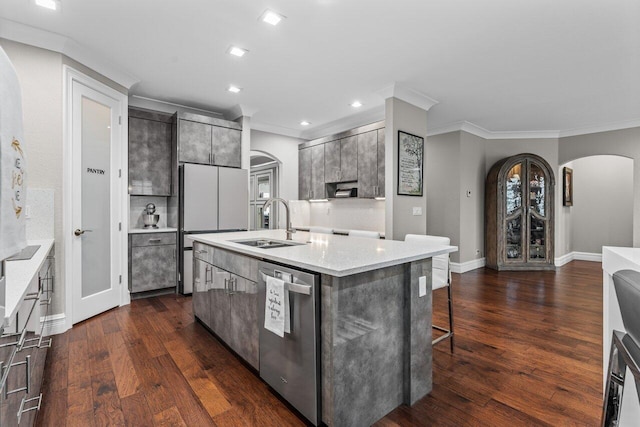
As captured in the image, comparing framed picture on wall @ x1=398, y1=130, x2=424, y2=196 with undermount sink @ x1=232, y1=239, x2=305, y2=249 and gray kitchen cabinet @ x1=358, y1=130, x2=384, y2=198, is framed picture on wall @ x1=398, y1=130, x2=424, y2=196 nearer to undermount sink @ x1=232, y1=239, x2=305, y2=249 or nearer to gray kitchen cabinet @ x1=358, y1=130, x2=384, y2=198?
gray kitchen cabinet @ x1=358, y1=130, x2=384, y2=198

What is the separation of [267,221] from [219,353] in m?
5.00

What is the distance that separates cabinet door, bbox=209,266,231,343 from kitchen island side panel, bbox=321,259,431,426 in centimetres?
121

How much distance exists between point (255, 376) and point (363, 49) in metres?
2.99

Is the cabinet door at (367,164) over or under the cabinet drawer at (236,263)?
over

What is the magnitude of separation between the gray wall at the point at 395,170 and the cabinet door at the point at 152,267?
9.62 feet

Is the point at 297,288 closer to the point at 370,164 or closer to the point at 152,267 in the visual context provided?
the point at 152,267

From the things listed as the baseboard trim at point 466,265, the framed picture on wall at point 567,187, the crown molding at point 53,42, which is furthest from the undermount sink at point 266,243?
the framed picture on wall at point 567,187

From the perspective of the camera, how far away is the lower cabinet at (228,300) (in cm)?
217

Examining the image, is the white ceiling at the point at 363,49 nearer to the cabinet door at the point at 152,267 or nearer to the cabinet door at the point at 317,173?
the cabinet door at the point at 317,173

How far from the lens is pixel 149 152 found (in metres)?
4.20

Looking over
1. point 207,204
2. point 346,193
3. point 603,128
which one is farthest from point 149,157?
point 603,128

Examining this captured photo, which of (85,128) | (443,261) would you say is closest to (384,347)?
(443,261)

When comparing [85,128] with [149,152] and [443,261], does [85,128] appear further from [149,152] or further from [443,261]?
[443,261]

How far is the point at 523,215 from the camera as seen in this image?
19.4 ft
